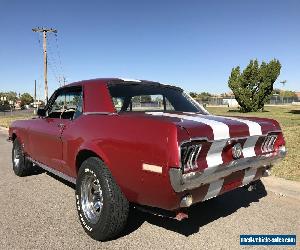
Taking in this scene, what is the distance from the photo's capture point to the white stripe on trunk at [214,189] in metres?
3.48

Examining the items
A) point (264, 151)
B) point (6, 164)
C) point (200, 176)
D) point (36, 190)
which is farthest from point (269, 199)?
point (6, 164)

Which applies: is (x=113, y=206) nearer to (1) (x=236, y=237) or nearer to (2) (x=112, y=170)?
(2) (x=112, y=170)

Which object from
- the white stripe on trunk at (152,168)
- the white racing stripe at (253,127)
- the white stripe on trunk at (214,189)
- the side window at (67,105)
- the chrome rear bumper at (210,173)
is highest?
the side window at (67,105)

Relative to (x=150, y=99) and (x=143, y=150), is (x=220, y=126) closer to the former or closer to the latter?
(x=143, y=150)

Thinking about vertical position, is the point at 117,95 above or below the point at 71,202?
above

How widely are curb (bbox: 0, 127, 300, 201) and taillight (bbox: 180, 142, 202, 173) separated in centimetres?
268

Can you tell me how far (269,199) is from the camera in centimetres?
525

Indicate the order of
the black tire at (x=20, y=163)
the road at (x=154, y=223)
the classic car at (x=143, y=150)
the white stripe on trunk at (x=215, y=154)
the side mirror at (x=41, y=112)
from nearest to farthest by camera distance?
the classic car at (x=143, y=150)
the white stripe on trunk at (x=215, y=154)
the road at (x=154, y=223)
the side mirror at (x=41, y=112)
the black tire at (x=20, y=163)

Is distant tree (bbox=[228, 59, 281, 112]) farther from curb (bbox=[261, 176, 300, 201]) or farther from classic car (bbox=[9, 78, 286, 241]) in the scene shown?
classic car (bbox=[9, 78, 286, 241])

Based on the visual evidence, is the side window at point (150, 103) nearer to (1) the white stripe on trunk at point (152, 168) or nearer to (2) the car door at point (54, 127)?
(2) the car door at point (54, 127)

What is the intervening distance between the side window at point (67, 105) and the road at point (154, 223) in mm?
1233

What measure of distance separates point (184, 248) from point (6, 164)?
6155 mm

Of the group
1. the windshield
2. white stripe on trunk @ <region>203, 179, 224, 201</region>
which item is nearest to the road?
white stripe on trunk @ <region>203, 179, 224, 201</region>

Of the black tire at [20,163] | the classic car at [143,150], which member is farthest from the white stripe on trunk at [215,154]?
the black tire at [20,163]
